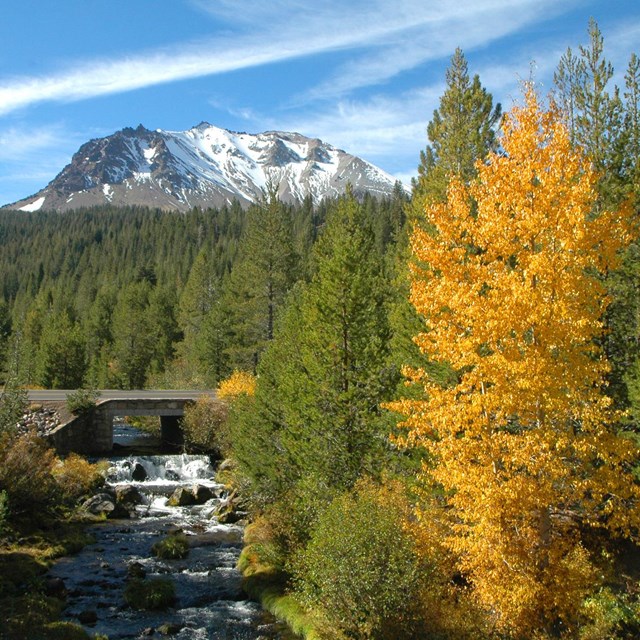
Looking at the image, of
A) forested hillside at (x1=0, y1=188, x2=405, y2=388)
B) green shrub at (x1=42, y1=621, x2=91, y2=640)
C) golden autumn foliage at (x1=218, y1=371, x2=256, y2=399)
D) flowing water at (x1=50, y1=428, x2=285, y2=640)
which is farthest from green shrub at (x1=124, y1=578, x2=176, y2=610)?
golden autumn foliage at (x1=218, y1=371, x2=256, y2=399)

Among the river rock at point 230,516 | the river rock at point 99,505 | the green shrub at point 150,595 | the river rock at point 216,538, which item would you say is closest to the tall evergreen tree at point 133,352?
the river rock at point 99,505

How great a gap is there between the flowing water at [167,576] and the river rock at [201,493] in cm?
42

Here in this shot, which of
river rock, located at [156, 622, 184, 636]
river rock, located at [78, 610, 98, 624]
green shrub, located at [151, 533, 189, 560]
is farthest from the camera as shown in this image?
green shrub, located at [151, 533, 189, 560]

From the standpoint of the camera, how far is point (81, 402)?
4262cm

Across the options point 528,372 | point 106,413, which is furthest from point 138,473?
point 528,372

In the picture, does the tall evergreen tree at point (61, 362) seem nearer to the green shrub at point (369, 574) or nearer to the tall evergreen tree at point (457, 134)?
the tall evergreen tree at point (457, 134)

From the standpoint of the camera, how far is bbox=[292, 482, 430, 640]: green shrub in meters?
13.7

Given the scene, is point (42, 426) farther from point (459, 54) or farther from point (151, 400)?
point (459, 54)

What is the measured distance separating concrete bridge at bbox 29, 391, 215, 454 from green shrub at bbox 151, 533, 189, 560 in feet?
58.7

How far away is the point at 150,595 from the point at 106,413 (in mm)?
26770

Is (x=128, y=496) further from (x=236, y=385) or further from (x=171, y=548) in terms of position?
(x=236, y=385)

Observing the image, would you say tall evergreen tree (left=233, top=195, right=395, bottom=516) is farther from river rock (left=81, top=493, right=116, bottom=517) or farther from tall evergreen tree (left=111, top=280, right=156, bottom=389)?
tall evergreen tree (left=111, top=280, right=156, bottom=389)

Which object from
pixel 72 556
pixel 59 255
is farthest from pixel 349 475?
pixel 59 255

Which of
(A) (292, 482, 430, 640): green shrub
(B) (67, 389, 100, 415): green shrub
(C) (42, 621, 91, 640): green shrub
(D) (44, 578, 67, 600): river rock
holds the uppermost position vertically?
(B) (67, 389, 100, 415): green shrub
